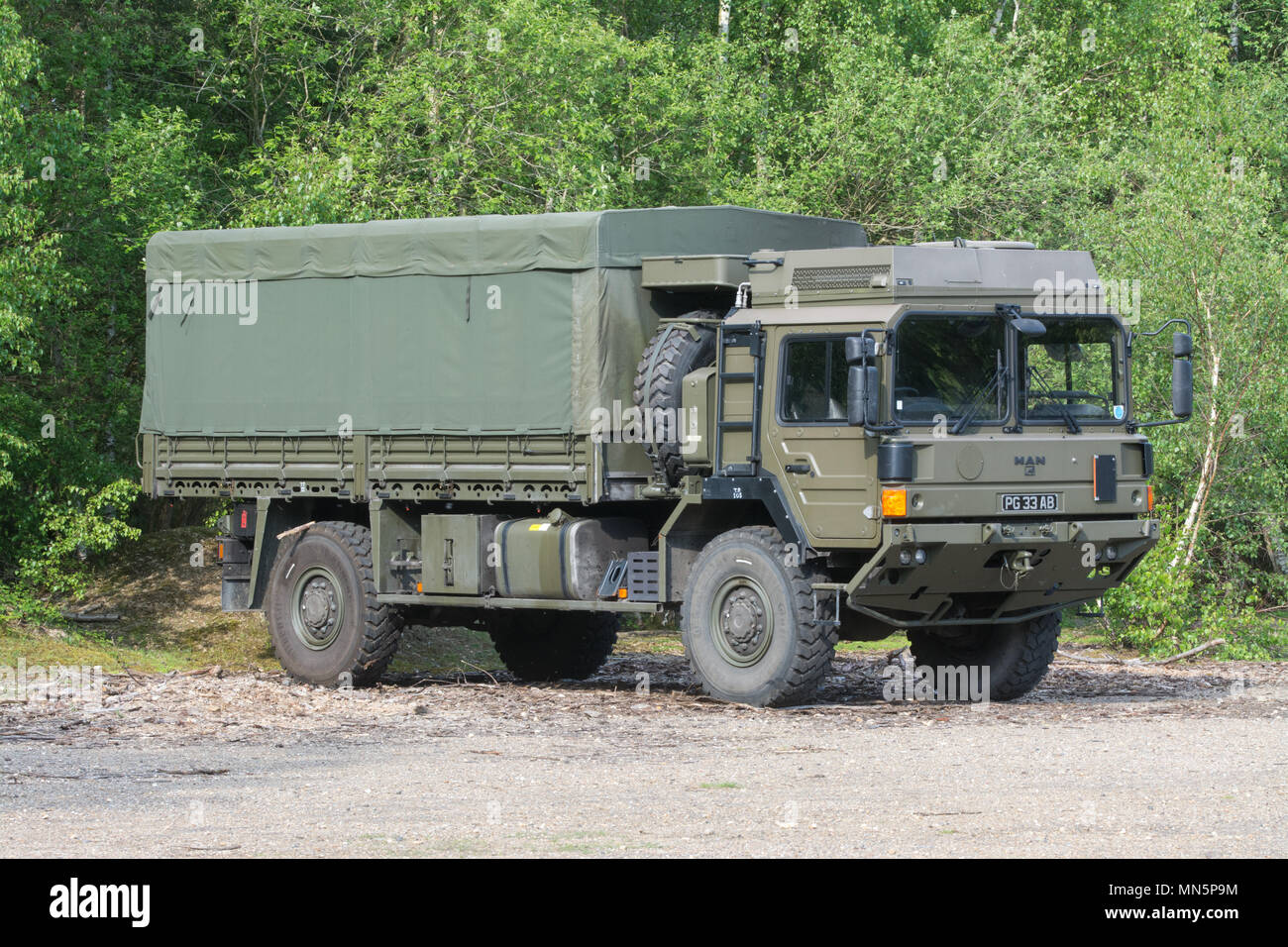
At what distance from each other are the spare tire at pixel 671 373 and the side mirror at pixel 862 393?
2006 mm

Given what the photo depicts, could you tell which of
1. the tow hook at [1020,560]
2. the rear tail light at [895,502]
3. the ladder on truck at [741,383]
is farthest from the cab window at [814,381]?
the tow hook at [1020,560]

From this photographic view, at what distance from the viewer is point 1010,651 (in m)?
15.5

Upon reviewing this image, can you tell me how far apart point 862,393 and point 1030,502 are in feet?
5.41

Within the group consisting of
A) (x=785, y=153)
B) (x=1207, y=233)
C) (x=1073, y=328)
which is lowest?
(x=1073, y=328)

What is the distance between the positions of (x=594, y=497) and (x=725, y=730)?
8.87 feet

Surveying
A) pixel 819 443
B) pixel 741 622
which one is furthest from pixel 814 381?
pixel 741 622

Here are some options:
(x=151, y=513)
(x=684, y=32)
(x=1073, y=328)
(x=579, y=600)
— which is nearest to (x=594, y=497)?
(x=579, y=600)

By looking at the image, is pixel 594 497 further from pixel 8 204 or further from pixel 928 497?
pixel 8 204

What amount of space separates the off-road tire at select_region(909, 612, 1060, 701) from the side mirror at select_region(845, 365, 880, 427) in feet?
10.2

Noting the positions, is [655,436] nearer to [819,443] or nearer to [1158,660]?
[819,443]

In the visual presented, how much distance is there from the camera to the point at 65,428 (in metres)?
23.1

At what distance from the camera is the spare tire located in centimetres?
1498

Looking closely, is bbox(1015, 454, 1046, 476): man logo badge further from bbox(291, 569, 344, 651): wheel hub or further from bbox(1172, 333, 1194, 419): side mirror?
bbox(291, 569, 344, 651): wheel hub

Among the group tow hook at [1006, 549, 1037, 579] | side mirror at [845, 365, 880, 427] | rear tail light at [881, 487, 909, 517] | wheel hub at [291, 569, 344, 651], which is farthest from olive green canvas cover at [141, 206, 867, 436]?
tow hook at [1006, 549, 1037, 579]
